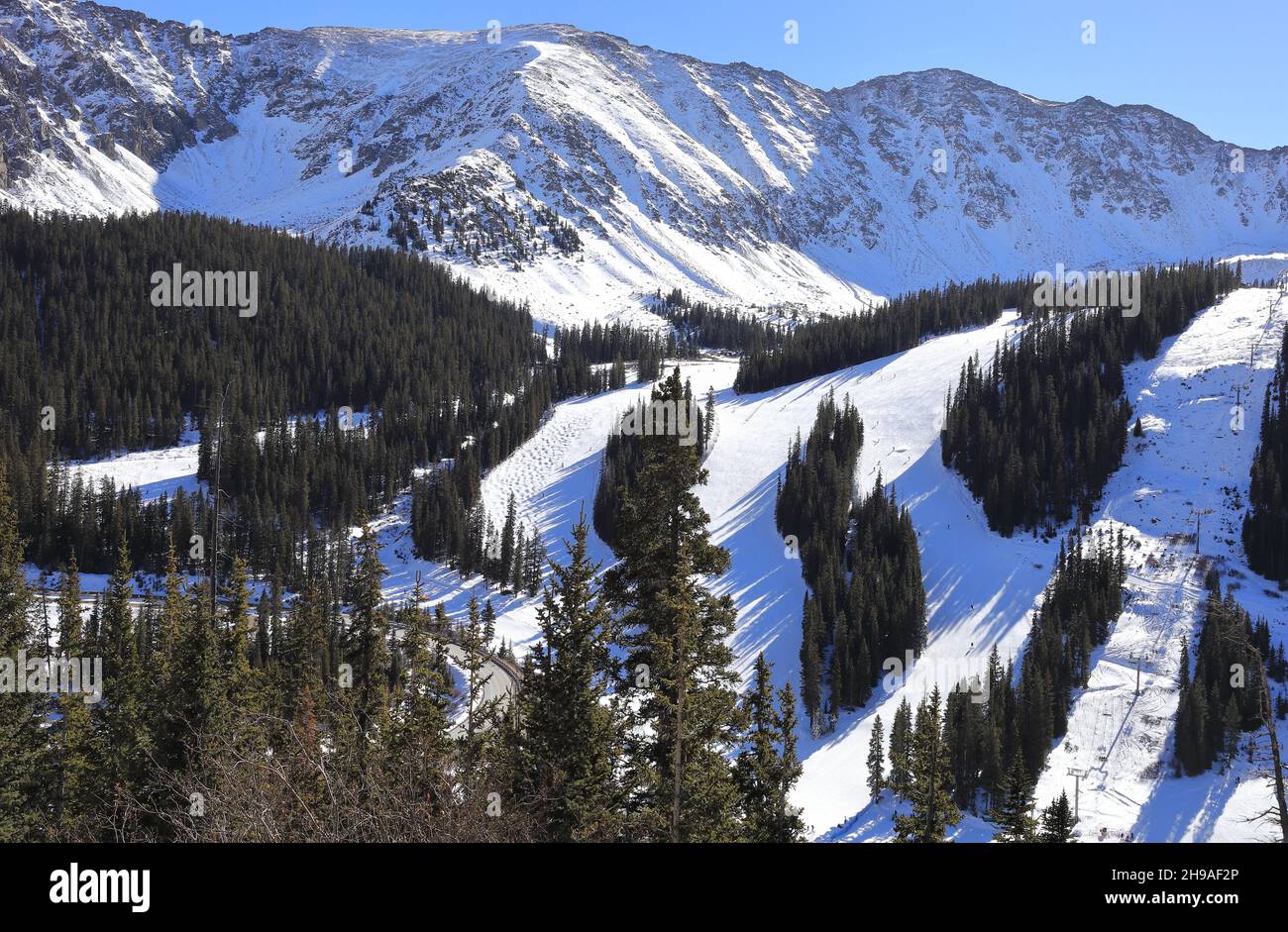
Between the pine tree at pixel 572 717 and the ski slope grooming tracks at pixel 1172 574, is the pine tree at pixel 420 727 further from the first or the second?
the ski slope grooming tracks at pixel 1172 574

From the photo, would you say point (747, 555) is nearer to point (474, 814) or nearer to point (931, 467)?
point (931, 467)

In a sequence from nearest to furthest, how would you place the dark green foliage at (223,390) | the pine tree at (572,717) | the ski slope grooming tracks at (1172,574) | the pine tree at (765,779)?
the pine tree at (572,717), the pine tree at (765,779), the ski slope grooming tracks at (1172,574), the dark green foliage at (223,390)

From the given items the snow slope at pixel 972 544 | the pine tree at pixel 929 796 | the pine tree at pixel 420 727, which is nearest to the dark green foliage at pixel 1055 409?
the snow slope at pixel 972 544

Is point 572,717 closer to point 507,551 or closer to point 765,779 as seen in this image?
point 765,779

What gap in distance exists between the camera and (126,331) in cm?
17250

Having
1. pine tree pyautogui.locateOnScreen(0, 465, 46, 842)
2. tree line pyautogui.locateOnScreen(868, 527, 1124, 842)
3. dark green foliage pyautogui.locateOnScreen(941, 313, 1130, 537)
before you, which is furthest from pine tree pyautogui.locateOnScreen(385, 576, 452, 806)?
dark green foliage pyautogui.locateOnScreen(941, 313, 1130, 537)

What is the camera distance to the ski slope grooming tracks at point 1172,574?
232 ft

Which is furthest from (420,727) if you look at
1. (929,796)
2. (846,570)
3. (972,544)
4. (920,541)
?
(972,544)

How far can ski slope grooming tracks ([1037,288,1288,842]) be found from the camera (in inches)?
2781

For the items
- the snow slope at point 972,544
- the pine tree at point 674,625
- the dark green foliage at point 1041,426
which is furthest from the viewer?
the dark green foliage at point 1041,426

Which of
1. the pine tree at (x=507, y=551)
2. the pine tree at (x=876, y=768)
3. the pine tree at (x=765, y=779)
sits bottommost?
the pine tree at (x=876, y=768)

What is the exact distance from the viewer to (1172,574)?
99625 millimetres

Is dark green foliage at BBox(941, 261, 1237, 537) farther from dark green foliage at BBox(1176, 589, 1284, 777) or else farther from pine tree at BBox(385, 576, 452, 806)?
pine tree at BBox(385, 576, 452, 806)
